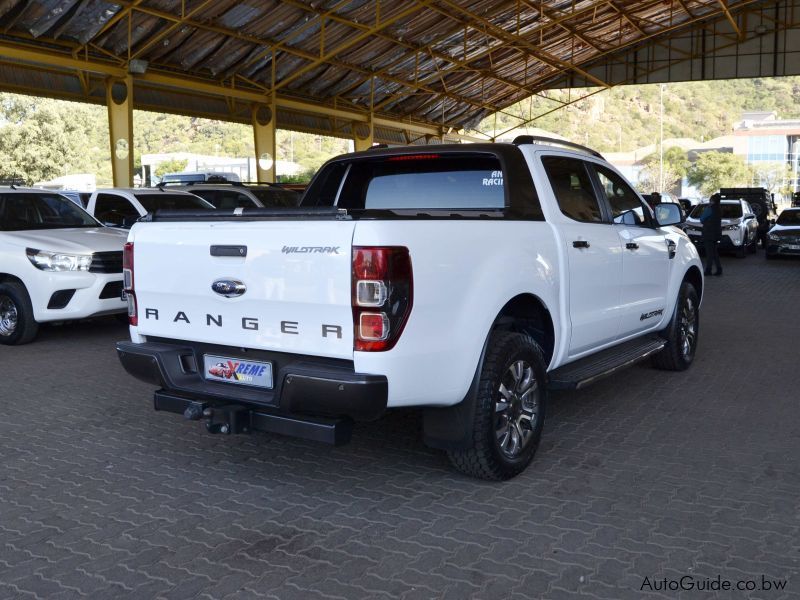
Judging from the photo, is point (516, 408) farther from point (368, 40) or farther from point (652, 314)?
point (368, 40)

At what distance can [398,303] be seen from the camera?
3.72m

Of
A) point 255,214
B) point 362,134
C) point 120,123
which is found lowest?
point 255,214

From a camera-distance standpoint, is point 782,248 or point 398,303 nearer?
point 398,303

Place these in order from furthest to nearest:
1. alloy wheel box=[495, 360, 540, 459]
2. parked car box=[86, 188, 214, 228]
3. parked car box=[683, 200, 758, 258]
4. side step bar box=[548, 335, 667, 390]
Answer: parked car box=[683, 200, 758, 258], parked car box=[86, 188, 214, 228], side step bar box=[548, 335, 667, 390], alloy wheel box=[495, 360, 540, 459]

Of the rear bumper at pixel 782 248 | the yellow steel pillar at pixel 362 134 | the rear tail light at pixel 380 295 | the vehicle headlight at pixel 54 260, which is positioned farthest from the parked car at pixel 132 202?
the yellow steel pillar at pixel 362 134

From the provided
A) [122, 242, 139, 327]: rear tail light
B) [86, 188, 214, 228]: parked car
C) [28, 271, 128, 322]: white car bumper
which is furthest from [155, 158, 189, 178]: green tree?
[122, 242, 139, 327]: rear tail light

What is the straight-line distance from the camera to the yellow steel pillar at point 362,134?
33938 millimetres

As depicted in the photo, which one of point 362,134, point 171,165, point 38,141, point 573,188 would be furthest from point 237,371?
point 171,165

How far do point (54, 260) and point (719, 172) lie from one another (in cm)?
8975

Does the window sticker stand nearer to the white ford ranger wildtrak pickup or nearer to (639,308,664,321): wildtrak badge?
the white ford ranger wildtrak pickup

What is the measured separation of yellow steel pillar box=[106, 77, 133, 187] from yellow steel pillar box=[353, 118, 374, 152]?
12699mm

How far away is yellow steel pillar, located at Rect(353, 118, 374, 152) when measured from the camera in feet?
111

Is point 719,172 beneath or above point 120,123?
above

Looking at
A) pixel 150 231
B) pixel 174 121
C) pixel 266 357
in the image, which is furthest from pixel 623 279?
pixel 174 121
